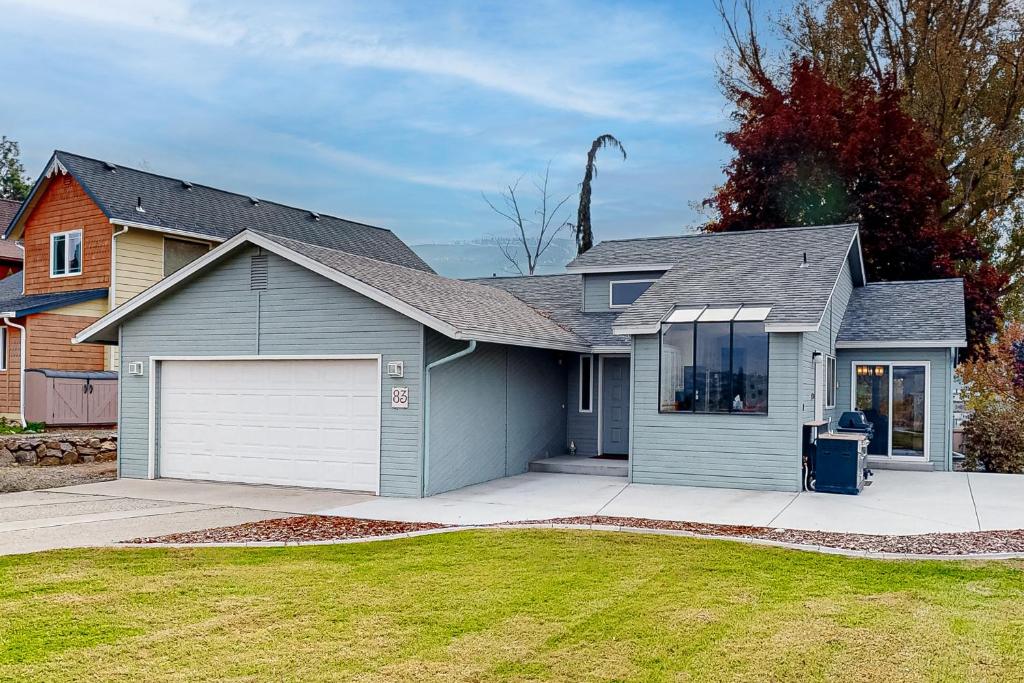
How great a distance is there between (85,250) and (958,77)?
2532 centimetres

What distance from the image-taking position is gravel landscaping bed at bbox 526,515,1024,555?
8.30 metres

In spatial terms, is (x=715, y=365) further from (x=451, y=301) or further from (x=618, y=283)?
(x=618, y=283)

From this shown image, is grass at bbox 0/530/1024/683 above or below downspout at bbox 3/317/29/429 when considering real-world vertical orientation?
below

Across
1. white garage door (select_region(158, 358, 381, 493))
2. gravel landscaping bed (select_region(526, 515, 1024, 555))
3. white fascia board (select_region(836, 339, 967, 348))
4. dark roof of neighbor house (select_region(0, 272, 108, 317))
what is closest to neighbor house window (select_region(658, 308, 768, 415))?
gravel landscaping bed (select_region(526, 515, 1024, 555))

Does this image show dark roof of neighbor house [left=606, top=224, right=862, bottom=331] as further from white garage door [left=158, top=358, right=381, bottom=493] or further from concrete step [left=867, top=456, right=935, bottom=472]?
white garage door [left=158, top=358, right=381, bottom=493]

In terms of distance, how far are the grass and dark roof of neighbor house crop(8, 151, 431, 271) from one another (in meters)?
15.1

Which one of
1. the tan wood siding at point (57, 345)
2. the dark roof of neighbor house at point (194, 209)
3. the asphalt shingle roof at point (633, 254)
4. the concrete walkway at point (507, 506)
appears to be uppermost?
the dark roof of neighbor house at point (194, 209)

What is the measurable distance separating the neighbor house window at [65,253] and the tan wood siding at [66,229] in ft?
0.51

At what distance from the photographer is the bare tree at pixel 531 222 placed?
36.3 m

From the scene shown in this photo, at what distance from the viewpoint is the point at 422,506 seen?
1148cm

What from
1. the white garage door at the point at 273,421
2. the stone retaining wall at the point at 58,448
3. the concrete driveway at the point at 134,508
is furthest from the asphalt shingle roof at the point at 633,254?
the stone retaining wall at the point at 58,448

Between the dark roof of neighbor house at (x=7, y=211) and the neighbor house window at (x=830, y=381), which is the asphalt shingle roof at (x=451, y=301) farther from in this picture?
the dark roof of neighbor house at (x=7, y=211)

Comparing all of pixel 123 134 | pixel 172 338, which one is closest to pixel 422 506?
pixel 172 338

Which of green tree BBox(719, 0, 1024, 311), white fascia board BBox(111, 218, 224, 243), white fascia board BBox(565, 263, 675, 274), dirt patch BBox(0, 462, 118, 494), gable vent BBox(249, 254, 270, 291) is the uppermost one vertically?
A: green tree BBox(719, 0, 1024, 311)
